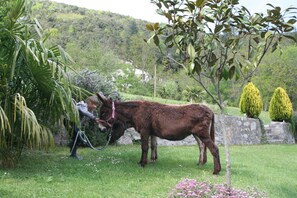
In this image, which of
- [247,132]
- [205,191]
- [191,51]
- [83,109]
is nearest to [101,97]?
[83,109]

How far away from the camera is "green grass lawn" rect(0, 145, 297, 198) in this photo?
5754 millimetres

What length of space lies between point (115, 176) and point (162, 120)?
1.77m

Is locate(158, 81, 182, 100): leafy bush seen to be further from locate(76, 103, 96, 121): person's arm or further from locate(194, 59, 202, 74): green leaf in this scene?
locate(194, 59, 202, 74): green leaf

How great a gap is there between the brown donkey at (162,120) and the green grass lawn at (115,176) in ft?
2.10

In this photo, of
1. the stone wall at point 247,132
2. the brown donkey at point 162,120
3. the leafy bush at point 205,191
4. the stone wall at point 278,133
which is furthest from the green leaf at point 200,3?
the stone wall at point 278,133

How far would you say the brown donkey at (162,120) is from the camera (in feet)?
25.7

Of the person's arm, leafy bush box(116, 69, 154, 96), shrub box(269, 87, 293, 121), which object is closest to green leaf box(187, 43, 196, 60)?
the person's arm

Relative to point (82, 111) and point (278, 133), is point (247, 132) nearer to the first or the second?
point (278, 133)

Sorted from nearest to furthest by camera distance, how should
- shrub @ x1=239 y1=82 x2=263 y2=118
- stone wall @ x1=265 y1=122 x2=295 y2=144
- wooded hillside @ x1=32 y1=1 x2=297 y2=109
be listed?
1. shrub @ x1=239 y1=82 x2=263 y2=118
2. stone wall @ x1=265 y1=122 x2=295 y2=144
3. wooded hillside @ x1=32 y1=1 x2=297 y2=109

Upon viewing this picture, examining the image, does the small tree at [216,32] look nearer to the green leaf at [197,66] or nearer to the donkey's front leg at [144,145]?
the green leaf at [197,66]

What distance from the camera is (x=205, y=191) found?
502 cm

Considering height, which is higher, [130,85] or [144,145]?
[130,85]

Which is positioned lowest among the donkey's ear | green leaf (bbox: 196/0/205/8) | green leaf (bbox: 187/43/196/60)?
the donkey's ear

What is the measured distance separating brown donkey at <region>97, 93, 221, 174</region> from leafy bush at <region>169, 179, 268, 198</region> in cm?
244
